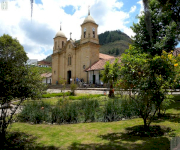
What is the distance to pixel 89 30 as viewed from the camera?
29.7 meters

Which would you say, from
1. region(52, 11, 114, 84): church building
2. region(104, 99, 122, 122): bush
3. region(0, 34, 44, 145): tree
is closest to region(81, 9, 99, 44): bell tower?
region(52, 11, 114, 84): church building

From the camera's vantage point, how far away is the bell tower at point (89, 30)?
29641 millimetres

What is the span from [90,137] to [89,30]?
27073 millimetres

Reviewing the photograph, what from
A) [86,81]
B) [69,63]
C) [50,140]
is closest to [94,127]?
[50,140]

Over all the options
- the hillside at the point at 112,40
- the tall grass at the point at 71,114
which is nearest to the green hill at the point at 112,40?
the hillside at the point at 112,40

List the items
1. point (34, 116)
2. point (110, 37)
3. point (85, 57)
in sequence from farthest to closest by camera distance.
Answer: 1. point (110, 37)
2. point (85, 57)
3. point (34, 116)

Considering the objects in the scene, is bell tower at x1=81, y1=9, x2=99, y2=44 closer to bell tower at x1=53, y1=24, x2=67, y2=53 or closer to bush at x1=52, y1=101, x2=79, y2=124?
bell tower at x1=53, y1=24, x2=67, y2=53

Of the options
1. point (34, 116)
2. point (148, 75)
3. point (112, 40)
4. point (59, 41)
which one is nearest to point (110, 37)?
point (112, 40)

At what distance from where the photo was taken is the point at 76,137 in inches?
173

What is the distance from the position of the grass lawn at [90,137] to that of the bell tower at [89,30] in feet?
83.7

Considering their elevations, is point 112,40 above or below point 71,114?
above

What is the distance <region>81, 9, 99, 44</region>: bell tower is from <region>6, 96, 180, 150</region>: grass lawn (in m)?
25.5

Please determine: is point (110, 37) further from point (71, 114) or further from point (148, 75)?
point (148, 75)

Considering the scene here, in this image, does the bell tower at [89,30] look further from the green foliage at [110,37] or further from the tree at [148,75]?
the green foliage at [110,37]
